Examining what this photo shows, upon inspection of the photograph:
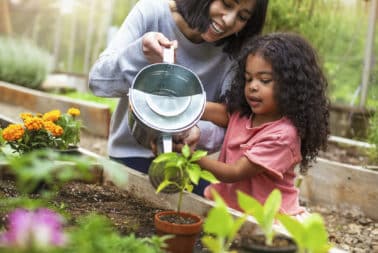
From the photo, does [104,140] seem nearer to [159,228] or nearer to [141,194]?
[141,194]

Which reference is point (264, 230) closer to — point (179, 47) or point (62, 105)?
point (179, 47)

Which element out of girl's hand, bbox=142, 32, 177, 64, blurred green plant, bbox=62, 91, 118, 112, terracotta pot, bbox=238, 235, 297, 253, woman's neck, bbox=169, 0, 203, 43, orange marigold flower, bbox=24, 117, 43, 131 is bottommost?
blurred green plant, bbox=62, 91, 118, 112

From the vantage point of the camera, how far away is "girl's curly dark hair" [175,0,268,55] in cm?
202

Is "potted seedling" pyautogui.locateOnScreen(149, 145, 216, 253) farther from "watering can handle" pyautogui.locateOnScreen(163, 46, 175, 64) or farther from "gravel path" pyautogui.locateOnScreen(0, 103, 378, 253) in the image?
"gravel path" pyautogui.locateOnScreen(0, 103, 378, 253)

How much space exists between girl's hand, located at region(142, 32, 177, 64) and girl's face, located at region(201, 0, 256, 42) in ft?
0.93

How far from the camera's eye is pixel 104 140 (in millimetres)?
4848

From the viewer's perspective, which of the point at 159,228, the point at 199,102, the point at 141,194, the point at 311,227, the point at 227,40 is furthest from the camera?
the point at 227,40

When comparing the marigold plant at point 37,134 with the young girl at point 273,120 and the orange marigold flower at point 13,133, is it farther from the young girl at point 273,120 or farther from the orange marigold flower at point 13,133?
the young girl at point 273,120

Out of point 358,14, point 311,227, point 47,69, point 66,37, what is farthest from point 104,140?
point 66,37

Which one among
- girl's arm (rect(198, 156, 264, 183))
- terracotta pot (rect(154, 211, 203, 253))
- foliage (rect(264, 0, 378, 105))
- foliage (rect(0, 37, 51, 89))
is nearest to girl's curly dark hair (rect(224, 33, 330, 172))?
girl's arm (rect(198, 156, 264, 183))

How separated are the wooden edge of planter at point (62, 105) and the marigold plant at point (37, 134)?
7.96 feet

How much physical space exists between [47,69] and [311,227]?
6685 mm

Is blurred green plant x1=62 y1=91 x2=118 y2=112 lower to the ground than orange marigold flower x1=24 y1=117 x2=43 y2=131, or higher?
lower

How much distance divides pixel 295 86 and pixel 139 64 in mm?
541
